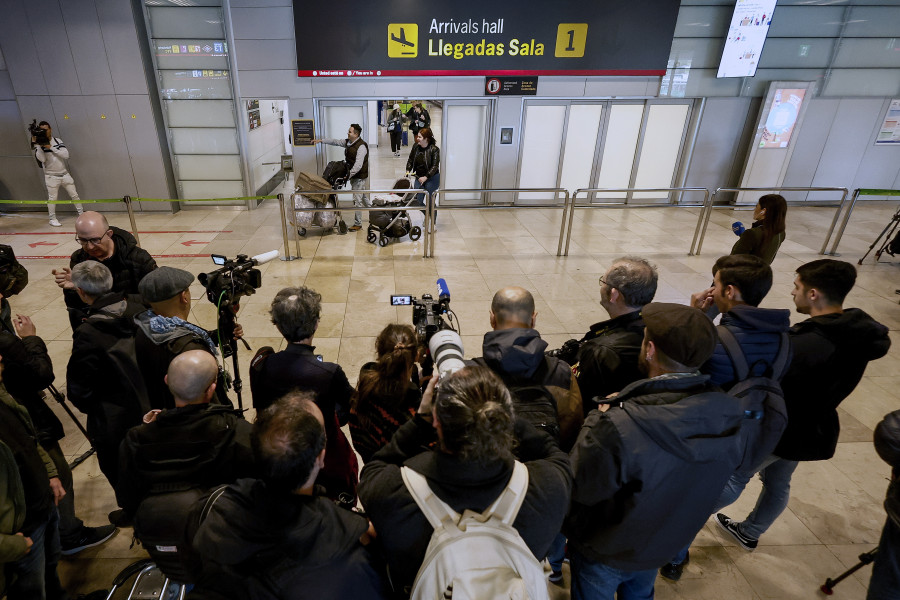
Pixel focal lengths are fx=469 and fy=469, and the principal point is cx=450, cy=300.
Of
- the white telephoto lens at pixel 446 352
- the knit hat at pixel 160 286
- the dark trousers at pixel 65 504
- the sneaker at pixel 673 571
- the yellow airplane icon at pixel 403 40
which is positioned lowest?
the sneaker at pixel 673 571

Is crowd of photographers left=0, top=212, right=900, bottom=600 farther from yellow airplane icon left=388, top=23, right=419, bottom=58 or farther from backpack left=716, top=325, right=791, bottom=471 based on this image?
yellow airplane icon left=388, top=23, right=419, bottom=58

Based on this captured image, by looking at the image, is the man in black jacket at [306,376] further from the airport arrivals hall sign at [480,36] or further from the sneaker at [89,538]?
the airport arrivals hall sign at [480,36]

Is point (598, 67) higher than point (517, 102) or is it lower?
higher

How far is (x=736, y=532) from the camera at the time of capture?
3.19 metres

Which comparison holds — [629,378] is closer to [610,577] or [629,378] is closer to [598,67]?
[610,577]

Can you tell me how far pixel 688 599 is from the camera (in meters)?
2.81

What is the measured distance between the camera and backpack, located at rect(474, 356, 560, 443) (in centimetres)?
195

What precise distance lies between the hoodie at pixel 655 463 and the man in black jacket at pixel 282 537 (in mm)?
945

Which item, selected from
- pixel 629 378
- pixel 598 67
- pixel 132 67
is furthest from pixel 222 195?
pixel 629 378

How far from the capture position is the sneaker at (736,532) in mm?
3125

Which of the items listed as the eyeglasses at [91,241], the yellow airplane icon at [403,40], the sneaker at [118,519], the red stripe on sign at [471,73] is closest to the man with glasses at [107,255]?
the eyeglasses at [91,241]

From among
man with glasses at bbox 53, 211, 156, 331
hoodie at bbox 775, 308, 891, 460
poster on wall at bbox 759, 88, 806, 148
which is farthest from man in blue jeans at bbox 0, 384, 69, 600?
poster on wall at bbox 759, 88, 806, 148

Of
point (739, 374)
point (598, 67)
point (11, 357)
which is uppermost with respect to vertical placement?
point (598, 67)

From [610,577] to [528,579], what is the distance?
43.7 inches
